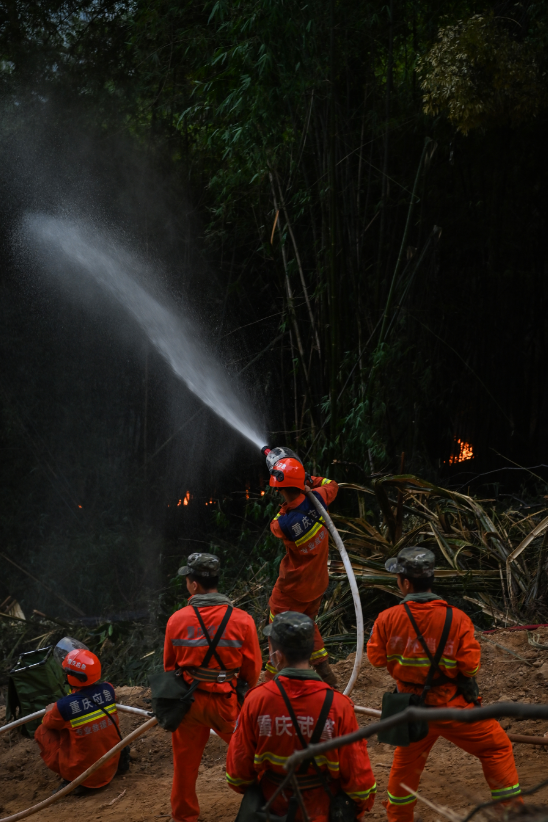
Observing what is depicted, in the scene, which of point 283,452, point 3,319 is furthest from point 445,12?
point 3,319

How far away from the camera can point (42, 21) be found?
7.88 metres

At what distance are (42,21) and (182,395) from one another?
4535 mm

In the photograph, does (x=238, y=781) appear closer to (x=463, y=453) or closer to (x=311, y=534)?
(x=311, y=534)

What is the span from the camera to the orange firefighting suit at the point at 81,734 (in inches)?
151

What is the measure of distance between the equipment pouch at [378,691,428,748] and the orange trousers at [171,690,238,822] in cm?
71

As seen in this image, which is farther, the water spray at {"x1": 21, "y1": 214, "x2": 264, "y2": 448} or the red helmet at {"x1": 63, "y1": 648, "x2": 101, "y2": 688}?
the water spray at {"x1": 21, "y1": 214, "x2": 264, "y2": 448}

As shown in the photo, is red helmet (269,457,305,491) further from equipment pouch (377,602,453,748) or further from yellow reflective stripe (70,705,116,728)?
yellow reflective stripe (70,705,116,728)

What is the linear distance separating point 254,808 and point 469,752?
975 millimetres

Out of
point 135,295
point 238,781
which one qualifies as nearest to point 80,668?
point 238,781

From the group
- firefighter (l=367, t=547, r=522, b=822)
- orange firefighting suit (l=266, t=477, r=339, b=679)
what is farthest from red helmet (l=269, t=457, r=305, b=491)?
firefighter (l=367, t=547, r=522, b=822)

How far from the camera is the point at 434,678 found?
2.75 meters

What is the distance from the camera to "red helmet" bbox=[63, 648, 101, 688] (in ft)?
12.6

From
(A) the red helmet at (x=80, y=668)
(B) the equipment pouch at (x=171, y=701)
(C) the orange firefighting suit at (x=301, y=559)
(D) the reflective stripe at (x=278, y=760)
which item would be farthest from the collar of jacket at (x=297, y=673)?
(A) the red helmet at (x=80, y=668)

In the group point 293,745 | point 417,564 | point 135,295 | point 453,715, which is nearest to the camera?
point 453,715
